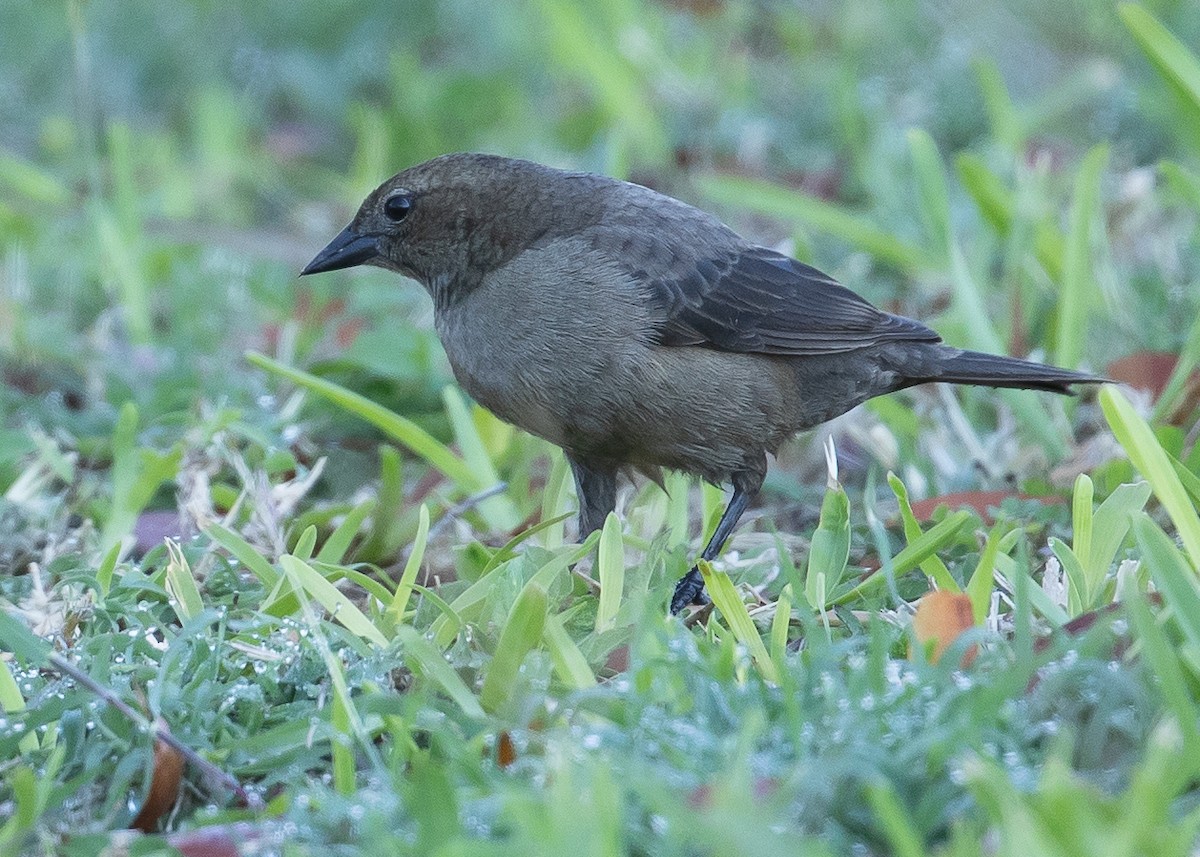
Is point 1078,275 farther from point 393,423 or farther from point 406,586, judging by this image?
point 406,586

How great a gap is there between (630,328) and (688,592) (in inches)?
29.7

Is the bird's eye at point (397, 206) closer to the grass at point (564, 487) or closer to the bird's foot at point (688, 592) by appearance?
the grass at point (564, 487)

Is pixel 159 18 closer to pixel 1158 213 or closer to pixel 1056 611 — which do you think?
pixel 1158 213

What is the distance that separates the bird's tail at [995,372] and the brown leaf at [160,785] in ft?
7.51

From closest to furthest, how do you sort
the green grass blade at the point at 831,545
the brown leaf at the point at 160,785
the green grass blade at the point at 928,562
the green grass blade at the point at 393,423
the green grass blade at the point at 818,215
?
the brown leaf at the point at 160,785, the green grass blade at the point at 928,562, the green grass blade at the point at 831,545, the green grass blade at the point at 393,423, the green grass blade at the point at 818,215

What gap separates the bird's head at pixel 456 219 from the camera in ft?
13.3

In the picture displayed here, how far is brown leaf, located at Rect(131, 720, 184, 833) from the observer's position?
244 cm

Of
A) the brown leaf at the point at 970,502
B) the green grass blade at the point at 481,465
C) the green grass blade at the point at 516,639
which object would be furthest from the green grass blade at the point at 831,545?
the green grass blade at the point at 481,465

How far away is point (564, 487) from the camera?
411 centimetres

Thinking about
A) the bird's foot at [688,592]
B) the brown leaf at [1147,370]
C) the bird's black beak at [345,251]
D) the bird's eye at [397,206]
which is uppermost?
the bird's eye at [397,206]

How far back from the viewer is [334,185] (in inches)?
284

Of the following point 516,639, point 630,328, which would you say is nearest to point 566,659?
point 516,639

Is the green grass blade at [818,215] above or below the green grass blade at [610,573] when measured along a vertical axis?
above

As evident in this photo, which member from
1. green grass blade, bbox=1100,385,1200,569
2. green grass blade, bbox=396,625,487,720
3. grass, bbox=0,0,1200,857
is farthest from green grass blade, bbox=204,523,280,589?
green grass blade, bbox=1100,385,1200,569
